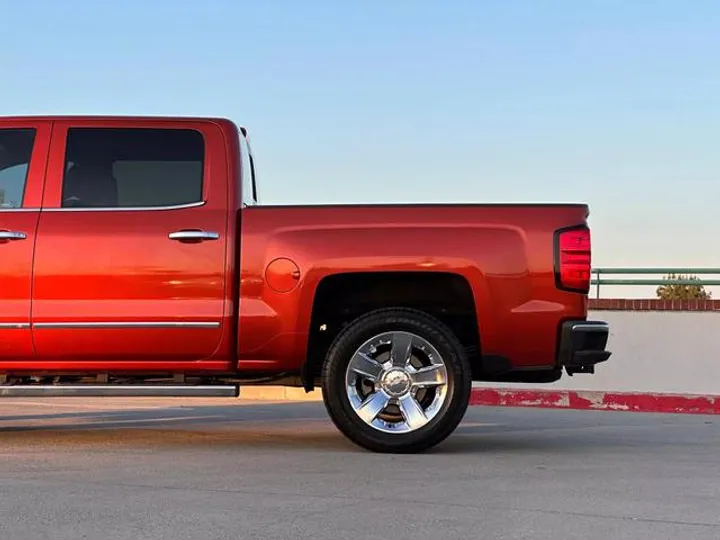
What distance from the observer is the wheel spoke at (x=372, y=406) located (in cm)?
643

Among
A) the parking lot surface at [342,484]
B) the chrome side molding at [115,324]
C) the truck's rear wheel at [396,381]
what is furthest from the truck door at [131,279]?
the truck's rear wheel at [396,381]

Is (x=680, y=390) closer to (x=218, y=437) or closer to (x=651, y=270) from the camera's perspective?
(x=651, y=270)

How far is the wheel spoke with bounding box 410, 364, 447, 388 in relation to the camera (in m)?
6.45

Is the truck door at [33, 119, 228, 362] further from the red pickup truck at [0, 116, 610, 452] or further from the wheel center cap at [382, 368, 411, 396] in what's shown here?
the wheel center cap at [382, 368, 411, 396]

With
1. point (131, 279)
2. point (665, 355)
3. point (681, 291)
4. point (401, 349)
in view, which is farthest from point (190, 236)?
point (681, 291)

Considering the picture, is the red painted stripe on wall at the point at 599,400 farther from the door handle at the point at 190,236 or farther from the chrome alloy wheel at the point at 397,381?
the door handle at the point at 190,236

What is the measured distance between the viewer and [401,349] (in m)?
6.48

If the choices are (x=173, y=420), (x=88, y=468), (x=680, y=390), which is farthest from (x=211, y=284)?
(x=680, y=390)

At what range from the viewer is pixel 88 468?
5.77m

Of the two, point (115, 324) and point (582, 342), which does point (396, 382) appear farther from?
point (115, 324)

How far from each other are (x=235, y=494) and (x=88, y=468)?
47.1 inches

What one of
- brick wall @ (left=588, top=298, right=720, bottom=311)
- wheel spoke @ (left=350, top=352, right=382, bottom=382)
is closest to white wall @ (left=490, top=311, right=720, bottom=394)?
brick wall @ (left=588, top=298, right=720, bottom=311)

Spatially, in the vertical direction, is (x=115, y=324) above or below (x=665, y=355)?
above

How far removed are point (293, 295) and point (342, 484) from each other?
1543mm
